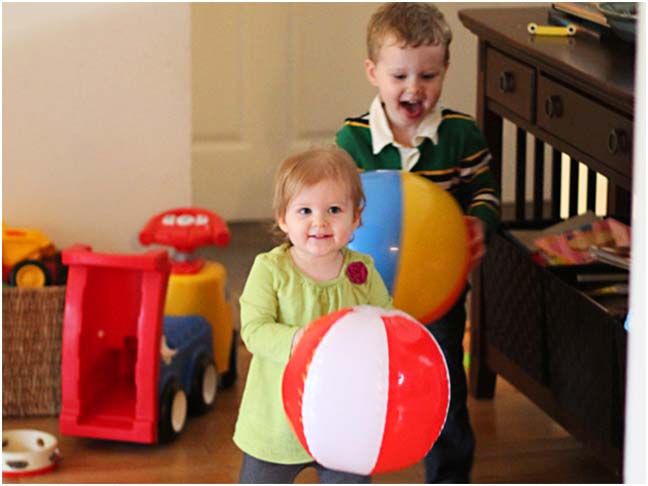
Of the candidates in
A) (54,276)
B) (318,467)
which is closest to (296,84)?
(54,276)

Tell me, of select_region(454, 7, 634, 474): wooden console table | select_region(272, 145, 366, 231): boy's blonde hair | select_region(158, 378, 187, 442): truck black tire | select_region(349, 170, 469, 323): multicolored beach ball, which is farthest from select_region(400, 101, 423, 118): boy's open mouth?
select_region(158, 378, 187, 442): truck black tire

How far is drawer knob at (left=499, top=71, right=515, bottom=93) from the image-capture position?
271cm

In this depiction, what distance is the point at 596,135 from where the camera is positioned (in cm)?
225

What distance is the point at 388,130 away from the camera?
2223 millimetres

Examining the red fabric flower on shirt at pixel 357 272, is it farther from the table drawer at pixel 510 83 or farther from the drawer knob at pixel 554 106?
the table drawer at pixel 510 83

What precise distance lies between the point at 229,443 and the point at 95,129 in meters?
0.89

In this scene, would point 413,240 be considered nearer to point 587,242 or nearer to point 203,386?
point 587,242

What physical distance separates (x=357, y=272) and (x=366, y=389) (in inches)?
9.9

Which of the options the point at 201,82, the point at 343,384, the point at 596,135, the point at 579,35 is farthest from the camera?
the point at 201,82

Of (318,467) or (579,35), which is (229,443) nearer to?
(318,467)

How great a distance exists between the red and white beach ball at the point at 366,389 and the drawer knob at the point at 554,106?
90 centimetres

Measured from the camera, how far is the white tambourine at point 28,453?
266 cm

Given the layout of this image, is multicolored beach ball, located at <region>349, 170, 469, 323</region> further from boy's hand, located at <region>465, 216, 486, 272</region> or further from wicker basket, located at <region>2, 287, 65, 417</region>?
wicker basket, located at <region>2, 287, 65, 417</region>

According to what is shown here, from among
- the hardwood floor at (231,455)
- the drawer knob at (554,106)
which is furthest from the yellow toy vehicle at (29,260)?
the drawer knob at (554,106)
